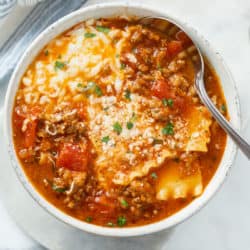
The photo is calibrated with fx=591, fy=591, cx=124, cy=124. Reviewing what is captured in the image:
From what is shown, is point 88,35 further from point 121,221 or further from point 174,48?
point 121,221

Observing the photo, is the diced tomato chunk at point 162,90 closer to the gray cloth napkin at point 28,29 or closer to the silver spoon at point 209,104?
the silver spoon at point 209,104

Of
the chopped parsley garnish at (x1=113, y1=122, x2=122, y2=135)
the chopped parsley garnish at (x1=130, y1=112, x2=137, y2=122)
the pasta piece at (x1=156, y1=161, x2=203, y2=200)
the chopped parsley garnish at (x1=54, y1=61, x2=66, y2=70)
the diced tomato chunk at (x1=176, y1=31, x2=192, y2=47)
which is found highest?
the diced tomato chunk at (x1=176, y1=31, x2=192, y2=47)

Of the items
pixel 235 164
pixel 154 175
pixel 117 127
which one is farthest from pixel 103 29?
pixel 235 164

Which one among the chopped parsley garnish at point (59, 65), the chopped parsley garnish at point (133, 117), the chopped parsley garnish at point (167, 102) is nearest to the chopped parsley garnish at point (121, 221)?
the chopped parsley garnish at point (133, 117)

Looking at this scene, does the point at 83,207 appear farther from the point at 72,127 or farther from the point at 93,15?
the point at 93,15

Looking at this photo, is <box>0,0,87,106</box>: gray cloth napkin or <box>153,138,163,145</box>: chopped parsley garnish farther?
<box>0,0,87,106</box>: gray cloth napkin

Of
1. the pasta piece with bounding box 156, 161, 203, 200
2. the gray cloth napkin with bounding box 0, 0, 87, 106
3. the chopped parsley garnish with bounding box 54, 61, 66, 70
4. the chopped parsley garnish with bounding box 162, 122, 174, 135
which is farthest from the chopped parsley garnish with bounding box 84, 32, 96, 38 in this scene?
the pasta piece with bounding box 156, 161, 203, 200

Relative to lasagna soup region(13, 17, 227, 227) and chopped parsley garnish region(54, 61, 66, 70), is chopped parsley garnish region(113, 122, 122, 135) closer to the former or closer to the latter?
lasagna soup region(13, 17, 227, 227)

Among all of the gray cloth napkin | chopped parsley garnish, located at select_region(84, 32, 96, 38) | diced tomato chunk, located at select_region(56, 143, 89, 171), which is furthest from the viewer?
the gray cloth napkin
